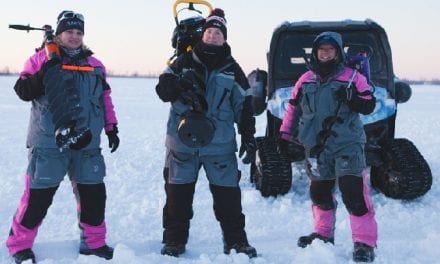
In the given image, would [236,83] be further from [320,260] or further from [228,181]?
[320,260]

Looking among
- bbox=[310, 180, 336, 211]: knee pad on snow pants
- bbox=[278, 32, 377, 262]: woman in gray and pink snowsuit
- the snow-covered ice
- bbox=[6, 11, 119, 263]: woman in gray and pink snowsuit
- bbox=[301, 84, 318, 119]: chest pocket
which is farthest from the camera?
bbox=[310, 180, 336, 211]: knee pad on snow pants

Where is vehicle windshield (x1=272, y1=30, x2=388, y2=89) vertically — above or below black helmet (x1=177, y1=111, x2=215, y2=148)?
above

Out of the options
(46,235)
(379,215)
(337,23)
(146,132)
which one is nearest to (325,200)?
(379,215)

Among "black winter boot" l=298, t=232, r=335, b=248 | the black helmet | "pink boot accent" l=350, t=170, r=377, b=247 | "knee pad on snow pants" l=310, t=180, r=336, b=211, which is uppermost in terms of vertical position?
the black helmet

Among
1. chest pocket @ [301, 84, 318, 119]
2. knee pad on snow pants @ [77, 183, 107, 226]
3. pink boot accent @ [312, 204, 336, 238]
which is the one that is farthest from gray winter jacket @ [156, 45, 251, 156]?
pink boot accent @ [312, 204, 336, 238]

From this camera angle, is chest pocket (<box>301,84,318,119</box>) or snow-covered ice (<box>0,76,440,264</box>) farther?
chest pocket (<box>301,84,318,119</box>)

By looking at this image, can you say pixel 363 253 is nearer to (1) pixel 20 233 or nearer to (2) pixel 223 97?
(2) pixel 223 97

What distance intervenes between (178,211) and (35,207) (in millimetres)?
1025

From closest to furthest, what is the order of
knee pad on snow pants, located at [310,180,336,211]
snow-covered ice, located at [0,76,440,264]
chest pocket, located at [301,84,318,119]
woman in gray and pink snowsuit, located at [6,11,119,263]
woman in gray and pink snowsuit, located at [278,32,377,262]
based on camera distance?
1. woman in gray and pink snowsuit, located at [6,11,119,263]
2. snow-covered ice, located at [0,76,440,264]
3. woman in gray and pink snowsuit, located at [278,32,377,262]
4. chest pocket, located at [301,84,318,119]
5. knee pad on snow pants, located at [310,180,336,211]

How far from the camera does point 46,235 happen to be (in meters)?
4.22

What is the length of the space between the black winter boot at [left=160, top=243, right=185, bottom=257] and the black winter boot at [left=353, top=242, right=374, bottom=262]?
126 cm

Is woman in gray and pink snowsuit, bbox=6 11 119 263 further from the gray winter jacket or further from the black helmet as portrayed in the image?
the black helmet

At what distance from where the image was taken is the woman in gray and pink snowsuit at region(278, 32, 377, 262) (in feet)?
12.2

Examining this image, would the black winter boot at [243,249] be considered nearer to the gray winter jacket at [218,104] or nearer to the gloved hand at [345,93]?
the gray winter jacket at [218,104]
